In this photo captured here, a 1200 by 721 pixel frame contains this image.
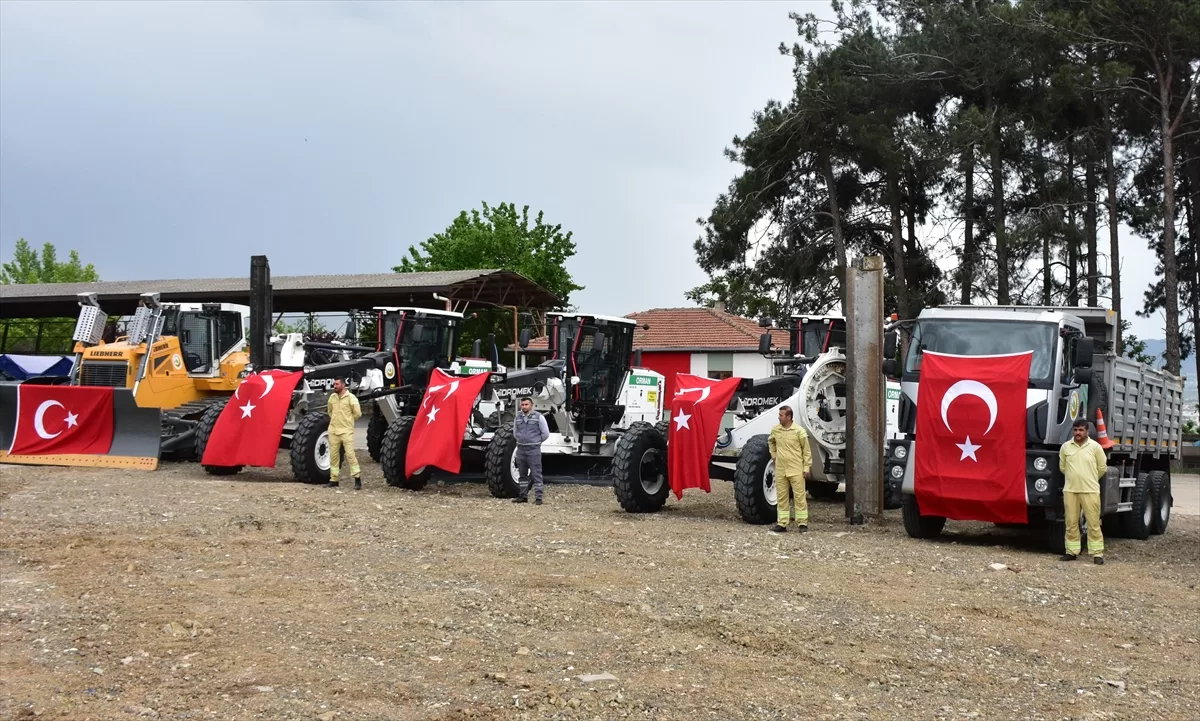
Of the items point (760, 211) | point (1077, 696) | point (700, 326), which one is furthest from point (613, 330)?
point (700, 326)

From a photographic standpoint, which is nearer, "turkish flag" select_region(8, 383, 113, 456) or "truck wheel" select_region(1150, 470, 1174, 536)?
"truck wheel" select_region(1150, 470, 1174, 536)

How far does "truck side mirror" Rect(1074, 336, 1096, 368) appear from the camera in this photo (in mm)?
12016

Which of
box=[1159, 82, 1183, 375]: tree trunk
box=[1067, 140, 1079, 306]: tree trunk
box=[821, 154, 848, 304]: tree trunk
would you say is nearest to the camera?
box=[1159, 82, 1183, 375]: tree trunk

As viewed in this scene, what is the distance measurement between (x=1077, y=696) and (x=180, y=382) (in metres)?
17.4

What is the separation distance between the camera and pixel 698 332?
41094 mm

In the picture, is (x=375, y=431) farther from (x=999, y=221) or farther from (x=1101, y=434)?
(x=999, y=221)

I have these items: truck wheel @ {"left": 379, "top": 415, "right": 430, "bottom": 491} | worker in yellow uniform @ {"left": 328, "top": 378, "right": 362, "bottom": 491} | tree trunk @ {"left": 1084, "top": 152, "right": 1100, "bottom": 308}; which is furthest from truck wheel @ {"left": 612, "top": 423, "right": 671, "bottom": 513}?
tree trunk @ {"left": 1084, "top": 152, "right": 1100, "bottom": 308}

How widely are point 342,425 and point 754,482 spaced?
579cm

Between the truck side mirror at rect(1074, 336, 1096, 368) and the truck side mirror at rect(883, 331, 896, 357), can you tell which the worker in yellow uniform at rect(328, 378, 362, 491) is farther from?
the truck side mirror at rect(1074, 336, 1096, 368)

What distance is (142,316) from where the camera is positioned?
21250 mm

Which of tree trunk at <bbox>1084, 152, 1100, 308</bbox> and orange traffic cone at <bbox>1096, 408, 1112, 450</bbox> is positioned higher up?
tree trunk at <bbox>1084, 152, 1100, 308</bbox>

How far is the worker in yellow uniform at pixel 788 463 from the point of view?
41.9 ft

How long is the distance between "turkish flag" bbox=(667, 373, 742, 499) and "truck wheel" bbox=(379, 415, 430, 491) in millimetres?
4024

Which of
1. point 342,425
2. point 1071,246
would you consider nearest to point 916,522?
point 342,425
